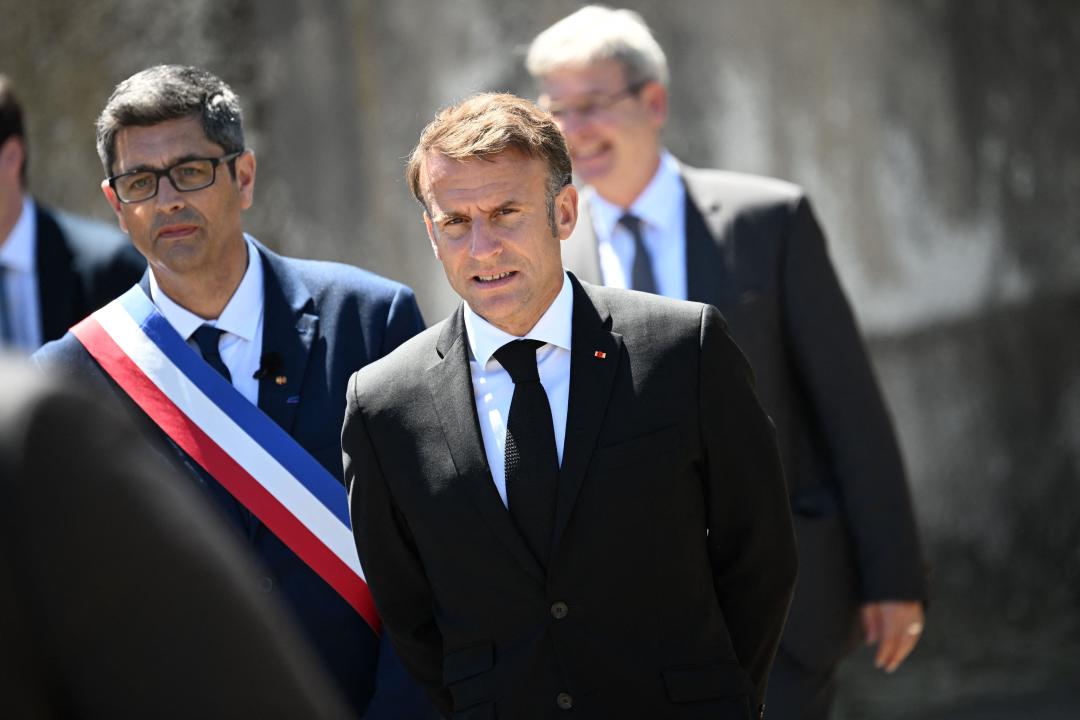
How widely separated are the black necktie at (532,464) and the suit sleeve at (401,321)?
0.65 meters

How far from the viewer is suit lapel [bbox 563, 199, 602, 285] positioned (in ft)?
11.9

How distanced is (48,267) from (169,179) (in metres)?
1.13

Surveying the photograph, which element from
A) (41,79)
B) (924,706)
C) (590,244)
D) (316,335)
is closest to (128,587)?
(316,335)

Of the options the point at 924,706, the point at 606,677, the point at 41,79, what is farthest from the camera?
the point at 41,79

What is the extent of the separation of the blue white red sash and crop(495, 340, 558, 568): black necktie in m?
0.63

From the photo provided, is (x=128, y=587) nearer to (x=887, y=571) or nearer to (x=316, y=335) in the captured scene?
(x=316, y=335)

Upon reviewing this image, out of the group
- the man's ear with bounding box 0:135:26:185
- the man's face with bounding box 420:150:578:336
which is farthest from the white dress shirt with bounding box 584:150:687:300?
the man's ear with bounding box 0:135:26:185

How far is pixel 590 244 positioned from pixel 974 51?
2306mm

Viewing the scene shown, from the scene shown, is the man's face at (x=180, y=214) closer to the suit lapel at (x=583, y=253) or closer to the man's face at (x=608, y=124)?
the suit lapel at (x=583, y=253)

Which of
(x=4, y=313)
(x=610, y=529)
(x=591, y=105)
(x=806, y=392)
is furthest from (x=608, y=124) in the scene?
(x=4, y=313)

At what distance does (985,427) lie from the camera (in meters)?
5.44

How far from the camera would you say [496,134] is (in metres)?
2.59

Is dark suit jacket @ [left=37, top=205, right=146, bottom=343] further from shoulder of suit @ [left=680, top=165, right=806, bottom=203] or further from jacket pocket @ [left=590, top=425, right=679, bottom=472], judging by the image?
jacket pocket @ [left=590, top=425, right=679, bottom=472]

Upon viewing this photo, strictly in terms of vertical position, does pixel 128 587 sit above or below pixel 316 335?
above
